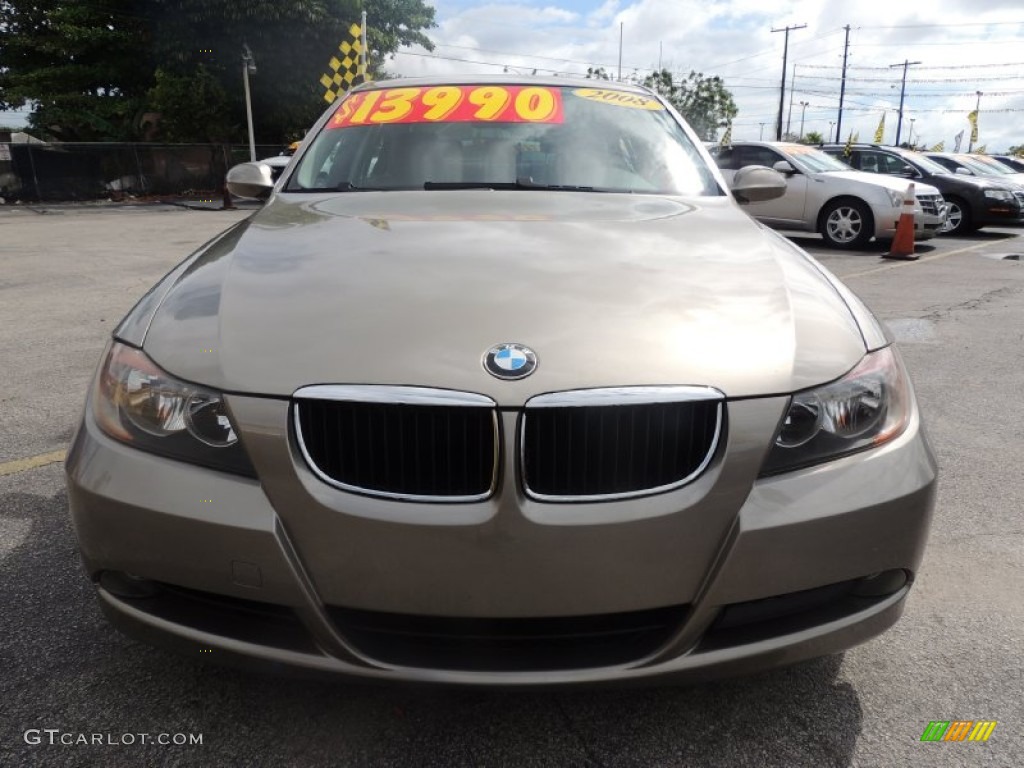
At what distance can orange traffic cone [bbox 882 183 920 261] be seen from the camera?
33.8 ft

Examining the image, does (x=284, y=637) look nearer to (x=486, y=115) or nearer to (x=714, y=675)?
(x=714, y=675)

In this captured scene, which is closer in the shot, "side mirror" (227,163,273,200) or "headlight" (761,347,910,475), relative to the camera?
"headlight" (761,347,910,475)

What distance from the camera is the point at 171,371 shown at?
1655mm

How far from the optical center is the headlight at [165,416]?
5.17ft

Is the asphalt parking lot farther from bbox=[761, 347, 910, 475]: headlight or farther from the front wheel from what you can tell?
the front wheel

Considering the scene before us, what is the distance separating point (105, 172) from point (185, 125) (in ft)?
14.2

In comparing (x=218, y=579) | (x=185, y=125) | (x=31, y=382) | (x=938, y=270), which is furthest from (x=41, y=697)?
(x=185, y=125)

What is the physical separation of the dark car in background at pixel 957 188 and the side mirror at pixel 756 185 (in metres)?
12.2

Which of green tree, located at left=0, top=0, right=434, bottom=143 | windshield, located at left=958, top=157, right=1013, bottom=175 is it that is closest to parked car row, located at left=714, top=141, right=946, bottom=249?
windshield, located at left=958, top=157, right=1013, bottom=175

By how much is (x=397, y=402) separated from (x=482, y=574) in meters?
0.36

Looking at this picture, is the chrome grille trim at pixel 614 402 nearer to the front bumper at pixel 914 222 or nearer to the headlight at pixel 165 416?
the headlight at pixel 165 416

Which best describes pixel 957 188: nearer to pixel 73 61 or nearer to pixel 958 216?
pixel 958 216

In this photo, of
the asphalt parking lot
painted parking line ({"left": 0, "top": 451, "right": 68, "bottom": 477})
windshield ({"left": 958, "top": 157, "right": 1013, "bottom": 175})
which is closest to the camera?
the asphalt parking lot

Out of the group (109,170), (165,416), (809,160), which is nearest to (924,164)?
(809,160)
